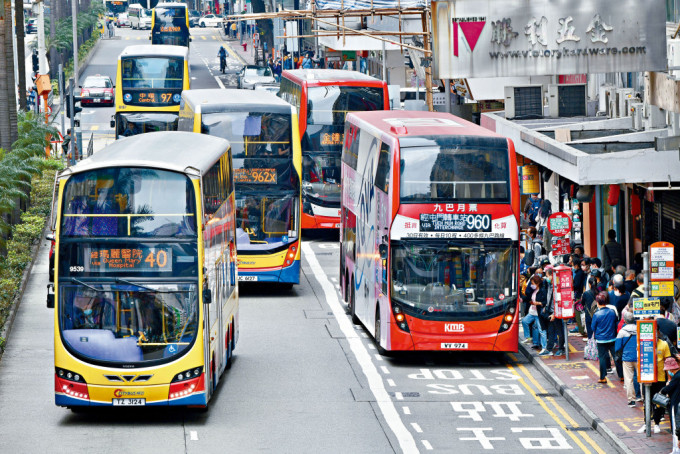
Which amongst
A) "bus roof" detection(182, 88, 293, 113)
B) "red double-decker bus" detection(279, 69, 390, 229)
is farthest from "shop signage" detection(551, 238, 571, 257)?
"red double-decker bus" detection(279, 69, 390, 229)

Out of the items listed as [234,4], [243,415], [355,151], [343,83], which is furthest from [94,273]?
[234,4]

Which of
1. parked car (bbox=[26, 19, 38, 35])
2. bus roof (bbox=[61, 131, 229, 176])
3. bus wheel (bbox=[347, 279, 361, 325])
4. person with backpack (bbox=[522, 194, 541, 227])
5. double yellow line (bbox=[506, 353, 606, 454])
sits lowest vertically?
double yellow line (bbox=[506, 353, 606, 454])

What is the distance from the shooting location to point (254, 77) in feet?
227

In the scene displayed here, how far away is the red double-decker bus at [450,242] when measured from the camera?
21.9 meters

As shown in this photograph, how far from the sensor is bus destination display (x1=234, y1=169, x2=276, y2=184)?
28312mm

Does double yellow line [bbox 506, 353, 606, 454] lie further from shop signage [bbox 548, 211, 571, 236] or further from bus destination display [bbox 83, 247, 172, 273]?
bus destination display [bbox 83, 247, 172, 273]

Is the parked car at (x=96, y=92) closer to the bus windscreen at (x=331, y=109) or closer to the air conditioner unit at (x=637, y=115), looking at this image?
the bus windscreen at (x=331, y=109)

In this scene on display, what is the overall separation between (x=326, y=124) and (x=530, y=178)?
625cm

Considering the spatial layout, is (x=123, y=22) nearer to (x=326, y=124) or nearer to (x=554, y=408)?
(x=326, y=124)

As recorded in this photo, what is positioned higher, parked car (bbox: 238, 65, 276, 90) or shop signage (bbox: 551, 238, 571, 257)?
parked car (bbox: 238, 65, 276, 90)

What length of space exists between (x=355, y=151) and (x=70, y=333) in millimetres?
10013

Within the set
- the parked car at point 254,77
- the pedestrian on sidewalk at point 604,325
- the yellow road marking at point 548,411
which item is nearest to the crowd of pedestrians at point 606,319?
the pedestrian on sidewalk at point 604,325

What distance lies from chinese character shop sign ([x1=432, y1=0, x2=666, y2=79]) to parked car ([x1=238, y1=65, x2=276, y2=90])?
45576mm

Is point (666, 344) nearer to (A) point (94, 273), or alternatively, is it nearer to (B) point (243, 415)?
(B) point (243, 415)
